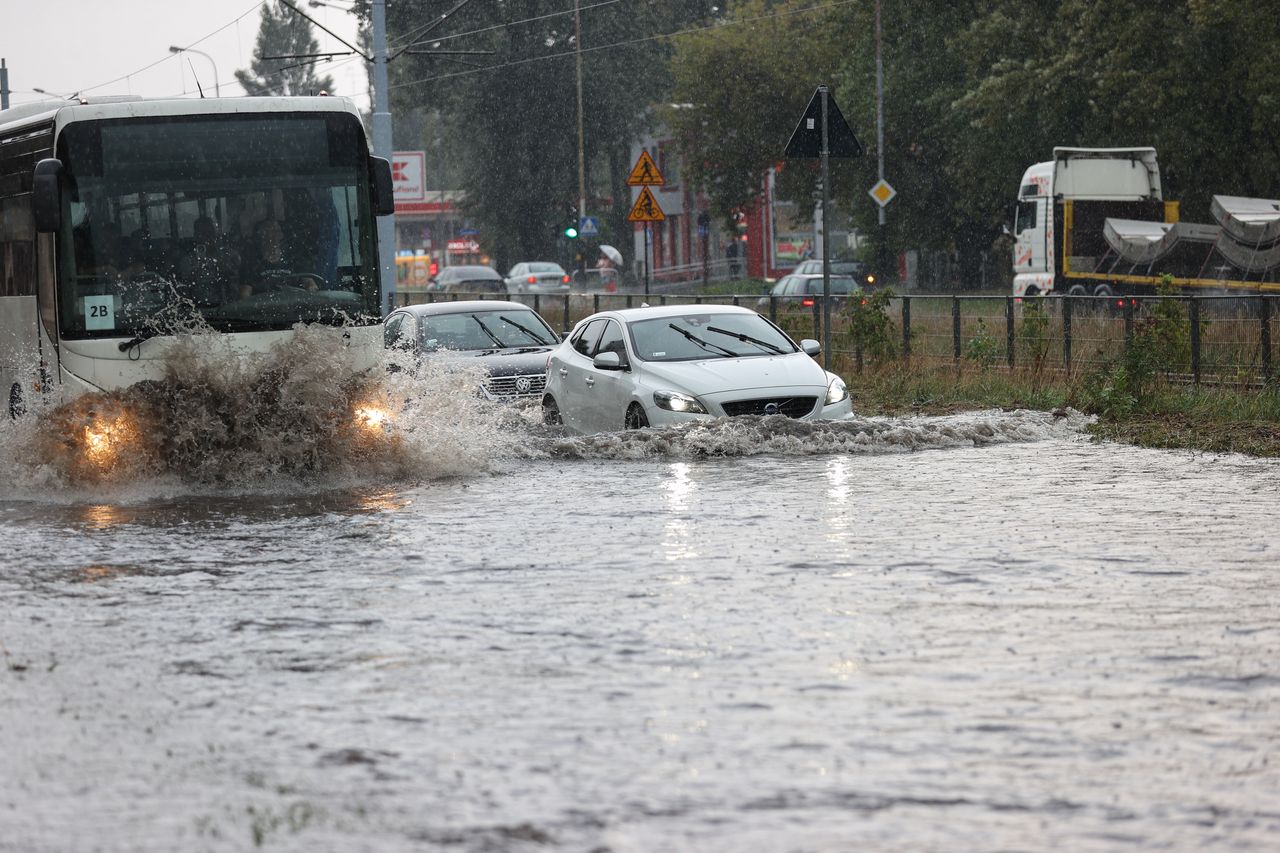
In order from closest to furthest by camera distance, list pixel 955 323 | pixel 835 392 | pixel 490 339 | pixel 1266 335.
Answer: pixel 835 392 < pixel 1266 335 < pixel 490 339 < pixel 955 323

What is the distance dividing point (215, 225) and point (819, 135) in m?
6.92

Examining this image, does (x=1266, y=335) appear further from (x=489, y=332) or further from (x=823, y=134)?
(x=489, y=332)

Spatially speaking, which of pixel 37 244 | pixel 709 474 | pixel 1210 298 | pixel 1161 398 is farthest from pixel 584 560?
pixel 1210 298

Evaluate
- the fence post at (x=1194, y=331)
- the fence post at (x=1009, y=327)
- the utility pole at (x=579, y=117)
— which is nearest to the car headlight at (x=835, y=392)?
the fence post at (x=1194, y=331)

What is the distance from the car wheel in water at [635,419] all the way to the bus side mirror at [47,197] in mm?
4958

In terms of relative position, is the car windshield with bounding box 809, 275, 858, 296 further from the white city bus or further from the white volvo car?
the white city bus

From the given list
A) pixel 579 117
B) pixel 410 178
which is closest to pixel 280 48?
pixel 579 117

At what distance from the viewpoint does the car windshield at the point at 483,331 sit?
2127cm

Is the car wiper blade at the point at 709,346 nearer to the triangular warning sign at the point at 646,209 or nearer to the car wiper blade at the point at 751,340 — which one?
the car wiper blade at the point at 751,340

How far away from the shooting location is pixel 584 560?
1043 centimetres

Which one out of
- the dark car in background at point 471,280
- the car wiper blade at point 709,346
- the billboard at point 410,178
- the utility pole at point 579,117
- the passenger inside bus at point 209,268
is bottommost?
the car wiper blade at point 709,346

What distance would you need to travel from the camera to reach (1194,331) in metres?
21.0

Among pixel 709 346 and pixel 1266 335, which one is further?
pixel 1266 335

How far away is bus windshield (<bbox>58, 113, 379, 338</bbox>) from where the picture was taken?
1416 cm
